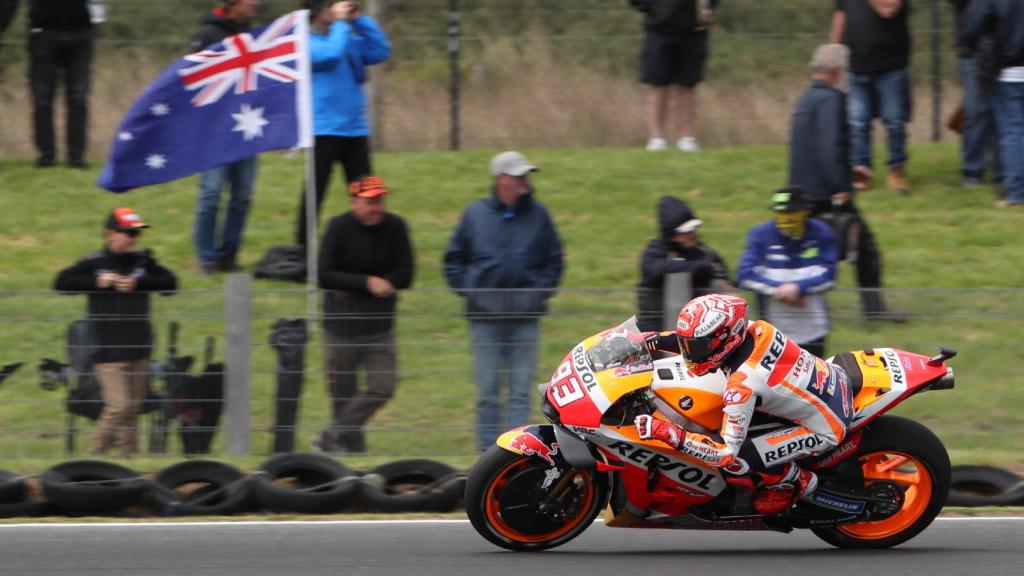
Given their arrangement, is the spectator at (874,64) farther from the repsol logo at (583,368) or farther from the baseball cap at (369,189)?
the repsol logo at (583,368)

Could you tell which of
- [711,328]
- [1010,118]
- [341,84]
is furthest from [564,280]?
[711,328]

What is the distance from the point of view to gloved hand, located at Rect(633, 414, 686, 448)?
718 centimetres

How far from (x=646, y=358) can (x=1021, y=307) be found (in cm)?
330

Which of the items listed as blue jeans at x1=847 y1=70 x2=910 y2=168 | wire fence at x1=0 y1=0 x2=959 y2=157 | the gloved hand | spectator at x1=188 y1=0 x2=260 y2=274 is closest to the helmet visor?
the gloved hand

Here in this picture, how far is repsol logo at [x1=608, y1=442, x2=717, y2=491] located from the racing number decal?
28 centimetres

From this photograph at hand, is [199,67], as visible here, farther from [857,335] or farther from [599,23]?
[599,23]

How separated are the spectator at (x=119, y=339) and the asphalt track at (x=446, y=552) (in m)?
1.14

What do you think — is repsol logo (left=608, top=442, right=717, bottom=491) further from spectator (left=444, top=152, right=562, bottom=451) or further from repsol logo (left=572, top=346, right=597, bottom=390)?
spectator (left=444, top=152, right=562, bottom=451)

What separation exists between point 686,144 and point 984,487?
6553 mm

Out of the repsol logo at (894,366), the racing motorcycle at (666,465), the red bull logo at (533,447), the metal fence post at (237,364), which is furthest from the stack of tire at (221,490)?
the repsol logo at (894,366)

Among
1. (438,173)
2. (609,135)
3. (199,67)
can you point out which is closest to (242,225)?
→ (199,67)

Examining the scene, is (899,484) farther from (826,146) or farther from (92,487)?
(92,487)

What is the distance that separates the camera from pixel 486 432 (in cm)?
952

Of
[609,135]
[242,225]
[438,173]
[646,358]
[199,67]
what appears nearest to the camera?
[646,358]
